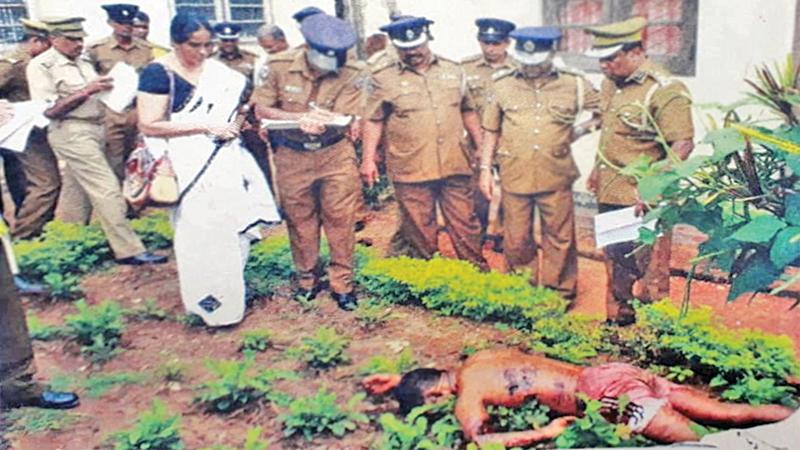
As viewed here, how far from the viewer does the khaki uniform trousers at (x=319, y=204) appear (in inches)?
136

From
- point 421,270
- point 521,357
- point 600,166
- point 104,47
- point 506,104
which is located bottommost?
point 521,357

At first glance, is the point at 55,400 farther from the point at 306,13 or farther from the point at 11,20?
the point at 306,13

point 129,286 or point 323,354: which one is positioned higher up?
point 129,286

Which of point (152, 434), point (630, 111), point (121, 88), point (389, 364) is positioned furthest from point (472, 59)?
point (152, 434)

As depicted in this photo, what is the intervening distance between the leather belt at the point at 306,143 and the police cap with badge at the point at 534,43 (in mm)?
781

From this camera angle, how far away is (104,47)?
3266mm

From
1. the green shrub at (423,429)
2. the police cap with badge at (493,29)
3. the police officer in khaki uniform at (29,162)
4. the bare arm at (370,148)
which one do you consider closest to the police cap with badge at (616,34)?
the police cap with badge at (493,29)

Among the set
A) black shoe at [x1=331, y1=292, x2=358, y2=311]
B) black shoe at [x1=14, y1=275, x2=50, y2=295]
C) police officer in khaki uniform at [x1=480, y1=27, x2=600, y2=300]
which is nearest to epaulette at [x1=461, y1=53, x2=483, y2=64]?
police officer in khaki uniform at [x1=480, y1=27, x2=600, y2=300]

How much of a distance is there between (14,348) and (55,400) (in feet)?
0.87

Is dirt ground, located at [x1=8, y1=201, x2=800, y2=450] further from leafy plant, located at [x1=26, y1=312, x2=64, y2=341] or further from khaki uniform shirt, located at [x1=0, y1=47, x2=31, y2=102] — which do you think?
khaki uniform shirt, located at [x1=0, y1=47, x2=31, y2=102]

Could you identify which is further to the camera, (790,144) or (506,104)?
(506,104)

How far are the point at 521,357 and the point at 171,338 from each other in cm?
143

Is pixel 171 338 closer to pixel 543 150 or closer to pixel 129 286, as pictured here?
pixel 129 286

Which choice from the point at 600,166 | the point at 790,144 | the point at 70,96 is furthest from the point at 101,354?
the point at 790,144
